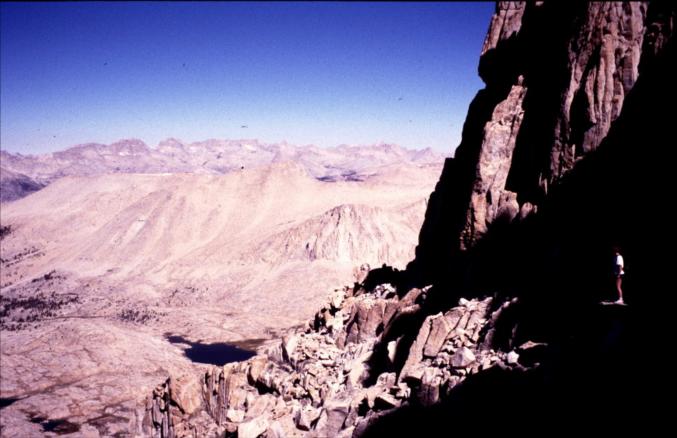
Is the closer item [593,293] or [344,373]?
[593,293]

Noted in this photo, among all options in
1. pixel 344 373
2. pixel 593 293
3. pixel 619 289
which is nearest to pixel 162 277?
pixel 344 373

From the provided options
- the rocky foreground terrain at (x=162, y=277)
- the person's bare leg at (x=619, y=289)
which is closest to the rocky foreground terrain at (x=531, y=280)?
the person's bare leg at (x=619, y=289)

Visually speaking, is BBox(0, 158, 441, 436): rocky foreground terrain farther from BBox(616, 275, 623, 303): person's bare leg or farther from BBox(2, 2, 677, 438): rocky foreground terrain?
BBox(616, 275, 623, 303): person's bare leg

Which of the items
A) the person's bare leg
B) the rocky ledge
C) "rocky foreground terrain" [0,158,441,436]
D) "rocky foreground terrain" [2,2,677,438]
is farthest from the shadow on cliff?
"rocky foreground terrain" [0,158,441,436]

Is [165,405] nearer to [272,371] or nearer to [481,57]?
[272,371]

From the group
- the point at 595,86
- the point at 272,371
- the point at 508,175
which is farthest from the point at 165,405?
the point at 595,86

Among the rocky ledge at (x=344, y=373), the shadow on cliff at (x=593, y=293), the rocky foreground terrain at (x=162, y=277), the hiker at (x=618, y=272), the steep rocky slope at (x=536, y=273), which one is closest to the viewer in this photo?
the shadow on cliff at (x=593, y=293)

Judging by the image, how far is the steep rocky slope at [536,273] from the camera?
924 centimetres

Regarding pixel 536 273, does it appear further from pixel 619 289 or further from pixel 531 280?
pixel 619 289

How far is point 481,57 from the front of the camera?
23.0m

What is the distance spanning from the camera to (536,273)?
47.6ft

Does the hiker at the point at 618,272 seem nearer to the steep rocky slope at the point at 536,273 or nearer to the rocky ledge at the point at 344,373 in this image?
the steep rocky slope at the point at 536,273

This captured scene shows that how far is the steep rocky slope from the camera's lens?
9.24m

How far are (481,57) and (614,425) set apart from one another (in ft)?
67.0
